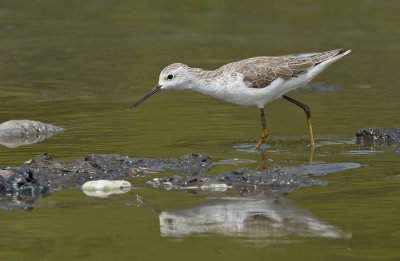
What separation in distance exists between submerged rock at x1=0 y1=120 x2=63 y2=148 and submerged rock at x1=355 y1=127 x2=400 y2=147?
4.25 metres

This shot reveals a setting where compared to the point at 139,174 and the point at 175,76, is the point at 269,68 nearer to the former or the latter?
the point at 175,76

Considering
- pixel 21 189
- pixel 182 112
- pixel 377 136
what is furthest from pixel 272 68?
pixel 21 189

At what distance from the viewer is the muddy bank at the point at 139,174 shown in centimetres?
909

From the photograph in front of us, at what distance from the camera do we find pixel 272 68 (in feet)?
39.8

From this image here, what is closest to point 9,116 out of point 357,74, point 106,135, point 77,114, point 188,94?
point 77,114

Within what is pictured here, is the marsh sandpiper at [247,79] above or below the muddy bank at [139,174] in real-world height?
above

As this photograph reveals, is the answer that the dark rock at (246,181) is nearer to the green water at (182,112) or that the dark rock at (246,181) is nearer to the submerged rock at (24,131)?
the green water at (182,112)

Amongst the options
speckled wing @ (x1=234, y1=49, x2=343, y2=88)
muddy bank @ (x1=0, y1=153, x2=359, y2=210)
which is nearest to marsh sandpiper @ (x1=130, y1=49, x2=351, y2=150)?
speckled wing @ (x1=234, y1=49, x2=343, y2=88)

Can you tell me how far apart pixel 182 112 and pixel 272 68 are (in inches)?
103

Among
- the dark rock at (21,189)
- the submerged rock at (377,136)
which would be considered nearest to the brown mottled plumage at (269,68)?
the submerged rock at (377,136)


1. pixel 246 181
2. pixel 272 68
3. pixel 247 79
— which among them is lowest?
pixel 246 181

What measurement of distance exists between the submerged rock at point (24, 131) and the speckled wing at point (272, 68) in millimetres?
2841

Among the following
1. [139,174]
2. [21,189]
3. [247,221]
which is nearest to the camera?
[247,221]

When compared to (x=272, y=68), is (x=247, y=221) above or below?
below
